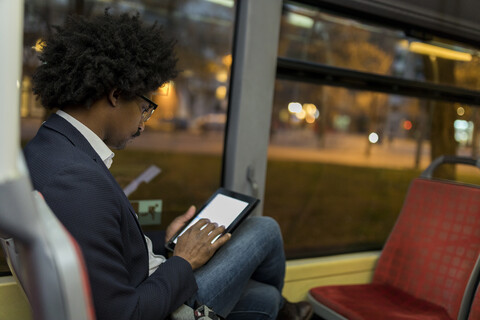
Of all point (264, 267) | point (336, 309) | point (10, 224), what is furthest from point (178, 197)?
point (10, 224)

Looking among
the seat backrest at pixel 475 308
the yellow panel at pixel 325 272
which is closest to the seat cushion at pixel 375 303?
the seat backrest at pixel 475 308

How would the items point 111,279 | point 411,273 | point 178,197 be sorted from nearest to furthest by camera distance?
point 111,279 < point 411,273 < point 178,197

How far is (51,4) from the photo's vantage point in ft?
6.93

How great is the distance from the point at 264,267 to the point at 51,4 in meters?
1.57

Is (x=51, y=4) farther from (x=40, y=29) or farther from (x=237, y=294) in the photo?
(x=237, y=294)

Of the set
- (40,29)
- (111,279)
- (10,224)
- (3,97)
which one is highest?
(40,29)

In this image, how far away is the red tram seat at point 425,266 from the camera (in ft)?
6.86

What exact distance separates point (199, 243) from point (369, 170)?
10.1 ft

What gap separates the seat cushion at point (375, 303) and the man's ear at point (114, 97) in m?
1.41

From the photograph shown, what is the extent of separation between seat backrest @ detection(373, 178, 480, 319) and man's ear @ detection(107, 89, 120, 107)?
176cm

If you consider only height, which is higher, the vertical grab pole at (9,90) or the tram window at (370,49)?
the tram window at (370,49)

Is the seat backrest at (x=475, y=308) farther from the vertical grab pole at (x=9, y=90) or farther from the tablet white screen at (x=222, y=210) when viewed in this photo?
→ the vertical grab pole at (x=9, y=90)

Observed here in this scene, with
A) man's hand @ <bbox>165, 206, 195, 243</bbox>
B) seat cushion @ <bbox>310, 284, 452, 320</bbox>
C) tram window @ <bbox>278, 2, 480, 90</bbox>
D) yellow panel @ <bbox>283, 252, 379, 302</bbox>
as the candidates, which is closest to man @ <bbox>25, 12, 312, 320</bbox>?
man's hand @ <bbox>165, 206, 195, 243</bbox>

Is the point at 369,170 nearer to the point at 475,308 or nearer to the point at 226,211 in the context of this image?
the point at 475,308
